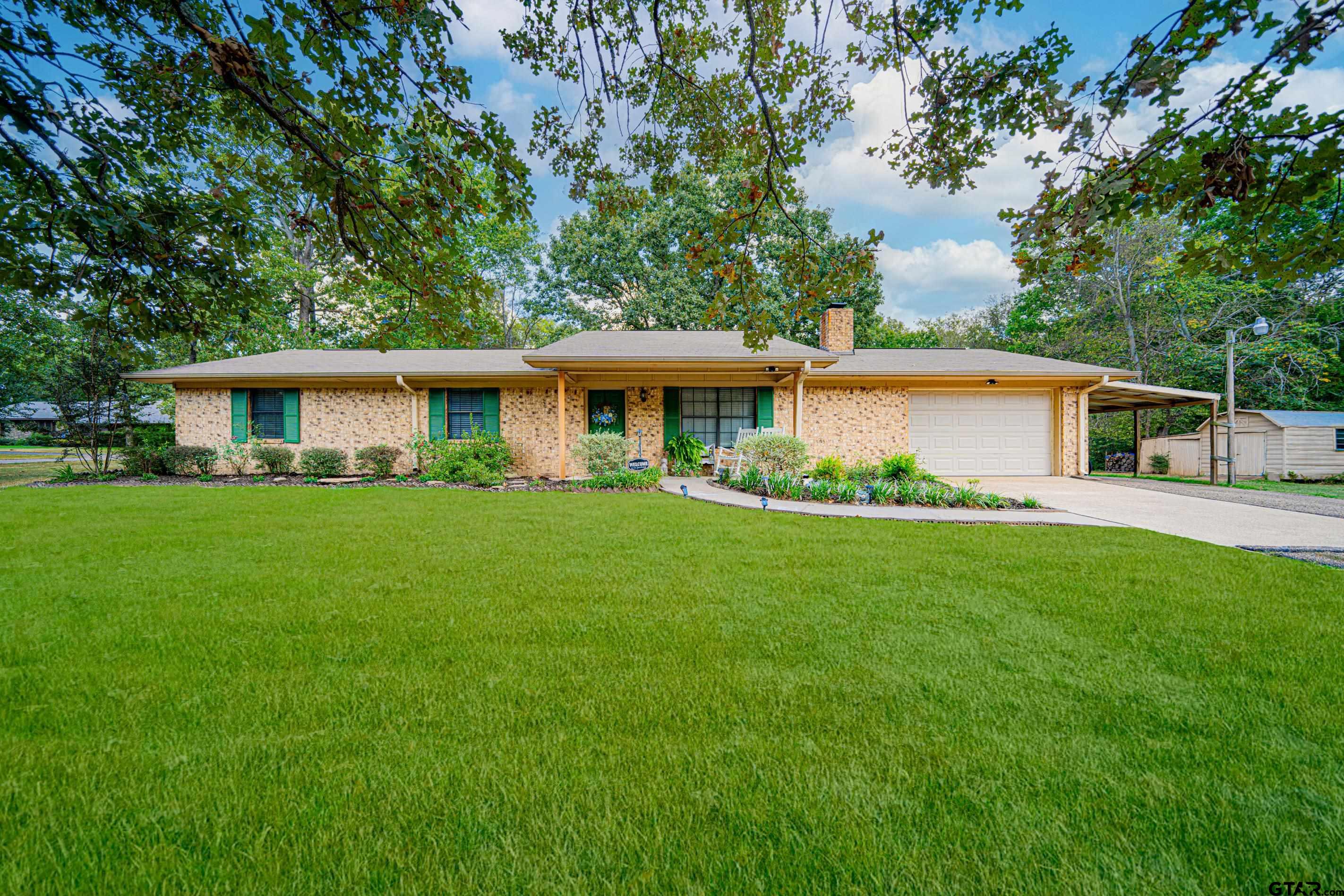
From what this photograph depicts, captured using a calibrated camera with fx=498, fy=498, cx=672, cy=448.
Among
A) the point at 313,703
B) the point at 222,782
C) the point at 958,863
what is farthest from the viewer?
the point at 313,703

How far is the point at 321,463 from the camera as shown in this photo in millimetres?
10711

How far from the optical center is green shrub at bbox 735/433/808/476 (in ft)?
28.2

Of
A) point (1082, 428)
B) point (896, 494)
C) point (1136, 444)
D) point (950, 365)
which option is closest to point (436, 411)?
point (896, 494)

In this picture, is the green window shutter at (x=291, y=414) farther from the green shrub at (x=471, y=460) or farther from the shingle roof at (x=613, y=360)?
the green shrub at (x=471, y=460)

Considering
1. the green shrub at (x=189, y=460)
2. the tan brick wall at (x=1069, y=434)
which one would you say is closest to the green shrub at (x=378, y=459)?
the green shrub at (x=189, y=460)

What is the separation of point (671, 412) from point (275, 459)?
8.73 m

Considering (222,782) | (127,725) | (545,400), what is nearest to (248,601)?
(127,725)

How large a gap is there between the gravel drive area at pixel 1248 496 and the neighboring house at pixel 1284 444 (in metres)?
4.03

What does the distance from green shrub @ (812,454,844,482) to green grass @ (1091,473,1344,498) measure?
815 cm

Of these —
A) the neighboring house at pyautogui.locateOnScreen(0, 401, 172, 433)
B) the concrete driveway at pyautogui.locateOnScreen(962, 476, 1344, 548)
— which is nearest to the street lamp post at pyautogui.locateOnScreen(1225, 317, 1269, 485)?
the concrete driveway at pyautogui.locateOnScreen(962, 476, 1344, 548)

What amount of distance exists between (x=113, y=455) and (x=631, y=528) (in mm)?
14542

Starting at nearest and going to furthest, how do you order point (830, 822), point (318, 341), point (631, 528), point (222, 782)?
1. point (830, 822)
2. point (222, 782)
3. point (631, 528)
4. point (318, 341)

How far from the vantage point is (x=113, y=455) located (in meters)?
12.0

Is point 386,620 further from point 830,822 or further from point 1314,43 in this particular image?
point 1314,43
